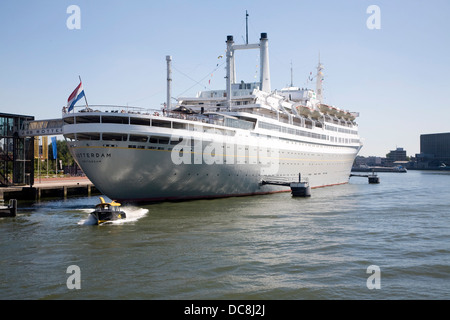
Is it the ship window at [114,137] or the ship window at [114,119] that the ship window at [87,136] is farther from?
the ship window at [114,119]

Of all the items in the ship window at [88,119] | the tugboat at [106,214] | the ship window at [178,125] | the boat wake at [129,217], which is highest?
the ship window at [88,119]

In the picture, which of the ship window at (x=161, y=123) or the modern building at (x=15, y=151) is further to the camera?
the modern building at (x=15, y=151)

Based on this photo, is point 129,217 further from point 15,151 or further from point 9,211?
point 15,151

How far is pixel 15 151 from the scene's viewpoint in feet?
138

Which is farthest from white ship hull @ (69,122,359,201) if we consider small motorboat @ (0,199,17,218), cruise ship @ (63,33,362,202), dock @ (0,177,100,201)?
dock @ (0,177,100,201)

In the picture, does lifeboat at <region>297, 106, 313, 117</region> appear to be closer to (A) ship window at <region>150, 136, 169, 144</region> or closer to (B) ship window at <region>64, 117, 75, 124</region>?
(A) ship window at <region>150, 136, 169, 144</region>

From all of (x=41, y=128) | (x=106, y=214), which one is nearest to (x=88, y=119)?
(x=106, y=214)

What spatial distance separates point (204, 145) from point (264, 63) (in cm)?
2081

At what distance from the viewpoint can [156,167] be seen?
97.7 ft

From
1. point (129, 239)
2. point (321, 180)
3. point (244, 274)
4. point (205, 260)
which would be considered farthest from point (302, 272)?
point (321, 180)

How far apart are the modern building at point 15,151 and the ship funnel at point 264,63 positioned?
88.9 feet

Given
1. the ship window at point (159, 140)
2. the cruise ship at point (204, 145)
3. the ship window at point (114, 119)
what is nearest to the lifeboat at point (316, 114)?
the cruise ship at point (204, 145)

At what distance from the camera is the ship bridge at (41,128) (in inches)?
1636
